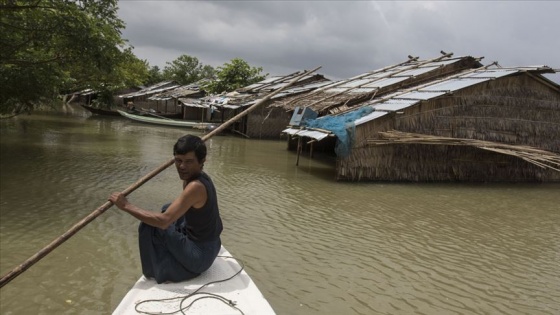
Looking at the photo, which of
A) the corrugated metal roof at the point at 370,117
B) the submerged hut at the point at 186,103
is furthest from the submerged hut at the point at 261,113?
the corrugated metal roof at the point at 370,117

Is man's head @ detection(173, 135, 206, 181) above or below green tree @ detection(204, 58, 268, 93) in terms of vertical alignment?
below

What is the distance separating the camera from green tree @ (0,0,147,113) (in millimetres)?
7559

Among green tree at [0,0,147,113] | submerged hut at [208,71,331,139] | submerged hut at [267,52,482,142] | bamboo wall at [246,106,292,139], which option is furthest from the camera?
bamboo wall at [246,106,292,139]

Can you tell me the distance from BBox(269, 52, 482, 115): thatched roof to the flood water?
11.0 ft

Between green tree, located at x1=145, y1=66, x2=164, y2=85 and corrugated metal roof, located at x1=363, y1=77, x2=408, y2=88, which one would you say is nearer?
corrugated metal roof, located at x1=363, y1=77, x2=408, y2=88

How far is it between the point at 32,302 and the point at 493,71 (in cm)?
1402

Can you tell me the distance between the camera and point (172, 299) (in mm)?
3039

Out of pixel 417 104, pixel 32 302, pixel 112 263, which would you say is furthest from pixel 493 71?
pixel 32 302

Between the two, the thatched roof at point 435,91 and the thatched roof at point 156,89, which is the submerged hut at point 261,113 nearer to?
the thatched roof at point 435,91

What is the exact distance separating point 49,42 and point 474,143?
11.0 meters

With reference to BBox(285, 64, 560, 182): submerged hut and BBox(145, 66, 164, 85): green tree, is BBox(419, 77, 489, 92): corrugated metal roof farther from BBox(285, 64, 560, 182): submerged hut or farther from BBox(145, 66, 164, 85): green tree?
BBox(145, 66, 164, 85): green tree

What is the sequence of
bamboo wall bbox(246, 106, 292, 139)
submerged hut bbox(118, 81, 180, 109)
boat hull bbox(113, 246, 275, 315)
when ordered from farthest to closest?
submerged hut bbox(118, 81, 180, 109), bamboo wall bbox(246, 106, 292, 139), boat hull bbox(113, 246, 275, 315)

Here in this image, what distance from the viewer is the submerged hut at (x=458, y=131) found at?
10992 millimetres

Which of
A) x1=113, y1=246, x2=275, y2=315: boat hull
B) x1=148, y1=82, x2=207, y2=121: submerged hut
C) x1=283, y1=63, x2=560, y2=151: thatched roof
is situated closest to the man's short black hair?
x1=113, y1=246, x2=275, y2=315: boat hull
